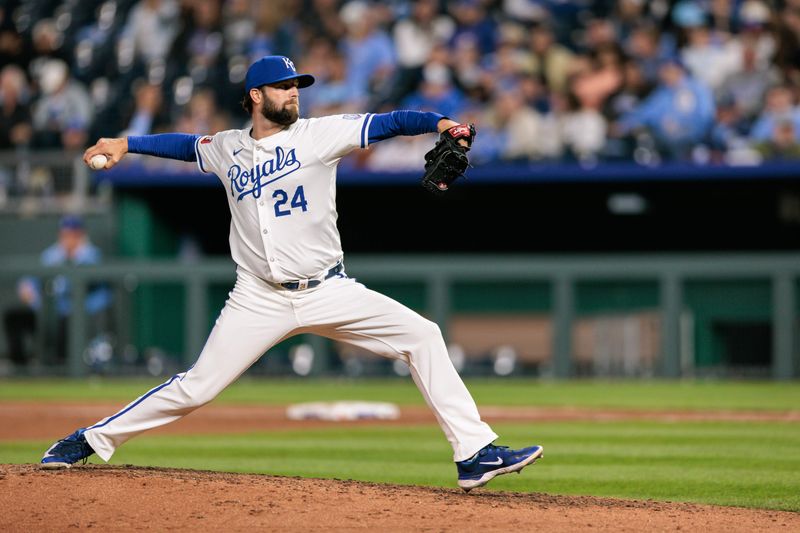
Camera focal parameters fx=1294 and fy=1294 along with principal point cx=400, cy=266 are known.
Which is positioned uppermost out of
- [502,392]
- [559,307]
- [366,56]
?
[366,56]

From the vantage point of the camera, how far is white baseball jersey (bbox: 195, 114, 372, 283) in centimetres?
538

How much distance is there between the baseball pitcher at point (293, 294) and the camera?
5.32m

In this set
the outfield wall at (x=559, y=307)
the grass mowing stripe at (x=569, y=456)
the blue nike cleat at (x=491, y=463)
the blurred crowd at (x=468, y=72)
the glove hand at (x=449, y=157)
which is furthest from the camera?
the outfield wall at (x=559, y=307)

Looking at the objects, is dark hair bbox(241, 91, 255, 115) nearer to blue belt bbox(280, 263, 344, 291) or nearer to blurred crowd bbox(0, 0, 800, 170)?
blue belt bbox(280, 263, 344, 291)

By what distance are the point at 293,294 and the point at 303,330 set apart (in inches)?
6.5

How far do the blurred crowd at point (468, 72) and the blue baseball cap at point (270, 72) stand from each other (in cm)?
1032

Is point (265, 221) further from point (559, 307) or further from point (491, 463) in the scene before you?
point (559, 307)

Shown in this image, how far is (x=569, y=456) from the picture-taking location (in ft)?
25.6

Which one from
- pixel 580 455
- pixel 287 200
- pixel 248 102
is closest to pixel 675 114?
pixel 580 455

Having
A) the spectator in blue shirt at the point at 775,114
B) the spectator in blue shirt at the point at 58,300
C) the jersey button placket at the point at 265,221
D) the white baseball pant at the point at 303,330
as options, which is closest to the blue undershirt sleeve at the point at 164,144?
the jersey button placket at the point at 265,221

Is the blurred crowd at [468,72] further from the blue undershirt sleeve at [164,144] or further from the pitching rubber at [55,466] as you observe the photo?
the pitching rubber at [55,466]

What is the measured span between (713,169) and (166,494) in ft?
37.7

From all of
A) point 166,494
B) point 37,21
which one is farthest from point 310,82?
point 37,21

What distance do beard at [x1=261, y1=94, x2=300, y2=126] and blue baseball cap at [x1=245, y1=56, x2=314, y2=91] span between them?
0.24ft
